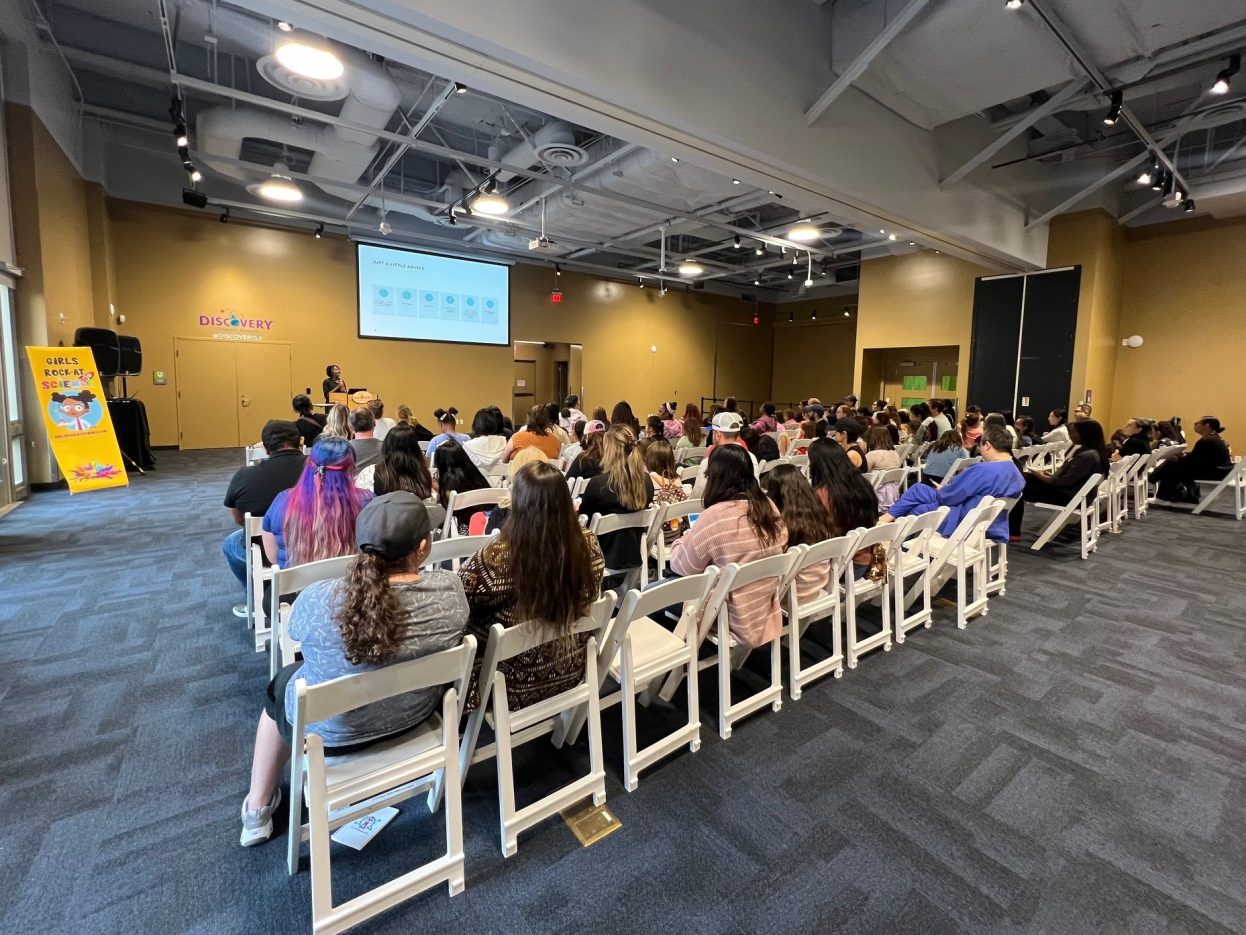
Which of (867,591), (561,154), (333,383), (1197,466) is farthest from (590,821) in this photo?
(1197,466)

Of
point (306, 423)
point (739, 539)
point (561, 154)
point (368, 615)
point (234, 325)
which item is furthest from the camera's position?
point (234, 325)

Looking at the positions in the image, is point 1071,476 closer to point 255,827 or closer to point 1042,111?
point 1042,111

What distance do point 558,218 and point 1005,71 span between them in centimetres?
671

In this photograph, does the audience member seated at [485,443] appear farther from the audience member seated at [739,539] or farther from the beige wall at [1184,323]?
the beige wall at [1184,323]

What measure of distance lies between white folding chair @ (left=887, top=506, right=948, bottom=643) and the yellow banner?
824cm

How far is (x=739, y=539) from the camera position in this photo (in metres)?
2.54

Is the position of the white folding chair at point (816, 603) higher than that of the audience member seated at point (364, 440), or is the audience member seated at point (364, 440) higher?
the audience member seated at point (364, 440)

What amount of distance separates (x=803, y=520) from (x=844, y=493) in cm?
44

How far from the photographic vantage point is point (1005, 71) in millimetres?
5371

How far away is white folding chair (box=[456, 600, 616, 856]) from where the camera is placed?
178 centimetres

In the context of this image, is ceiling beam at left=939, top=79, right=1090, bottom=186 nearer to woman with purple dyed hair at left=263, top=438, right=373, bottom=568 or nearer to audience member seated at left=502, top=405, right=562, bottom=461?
audience member seated at left=502, top=405, right=562, bottom=461

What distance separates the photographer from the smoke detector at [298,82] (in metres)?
5.18

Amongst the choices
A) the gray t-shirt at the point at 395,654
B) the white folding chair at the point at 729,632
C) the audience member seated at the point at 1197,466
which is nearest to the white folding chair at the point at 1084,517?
the audience member seated at the point at 1197,466

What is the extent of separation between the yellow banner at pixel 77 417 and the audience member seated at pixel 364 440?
430cm
